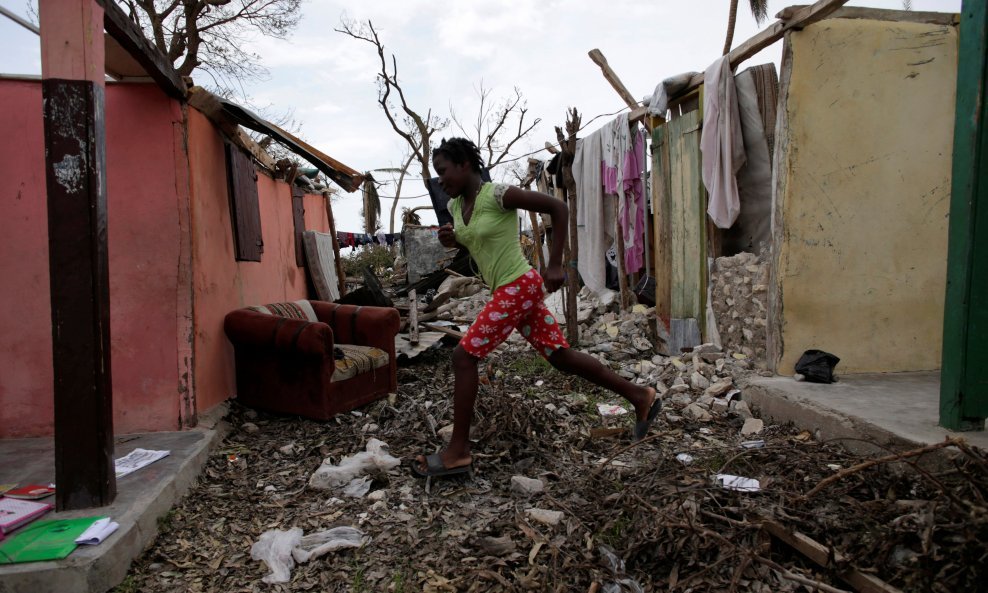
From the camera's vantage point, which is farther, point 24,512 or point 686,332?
point 686,332

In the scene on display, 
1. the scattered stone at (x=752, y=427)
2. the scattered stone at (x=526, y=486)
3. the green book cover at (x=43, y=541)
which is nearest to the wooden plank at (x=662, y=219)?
the scattered stone at (x=752, y=427)

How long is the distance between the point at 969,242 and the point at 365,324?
4.36m

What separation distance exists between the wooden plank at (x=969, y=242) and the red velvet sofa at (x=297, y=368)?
12.2 feet

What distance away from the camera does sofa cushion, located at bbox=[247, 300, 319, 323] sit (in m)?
5.04

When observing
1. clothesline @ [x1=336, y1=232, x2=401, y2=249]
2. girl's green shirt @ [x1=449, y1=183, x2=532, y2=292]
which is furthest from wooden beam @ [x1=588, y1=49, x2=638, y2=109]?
clothesline @ [x1=336, y1=232, x2=401, y2=249]

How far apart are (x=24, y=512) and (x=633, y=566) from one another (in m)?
2.63

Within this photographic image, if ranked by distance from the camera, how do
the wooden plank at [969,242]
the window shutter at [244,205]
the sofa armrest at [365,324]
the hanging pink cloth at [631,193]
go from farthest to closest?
the hanging pink cloth at [631,193] → the sofa armrest at [365,324] → the window shutter at [244,205] → the wooden plank at [969,242]

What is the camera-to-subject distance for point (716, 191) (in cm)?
520

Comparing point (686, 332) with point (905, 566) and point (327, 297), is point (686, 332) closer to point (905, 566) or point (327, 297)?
point (905, 566)

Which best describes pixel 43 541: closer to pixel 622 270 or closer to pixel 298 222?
pixel 298 222

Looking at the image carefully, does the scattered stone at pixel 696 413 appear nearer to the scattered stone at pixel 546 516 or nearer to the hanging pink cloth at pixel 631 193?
the scattered stone at pixel 546 516

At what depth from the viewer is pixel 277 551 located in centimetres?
253

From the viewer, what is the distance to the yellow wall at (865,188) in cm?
411

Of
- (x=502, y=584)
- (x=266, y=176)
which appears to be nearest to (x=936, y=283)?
(x=502, y=584)
